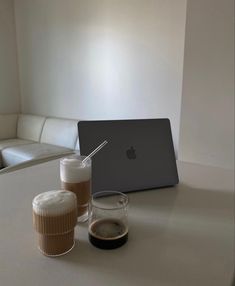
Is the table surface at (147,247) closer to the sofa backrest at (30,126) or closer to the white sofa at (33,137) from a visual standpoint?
the white sofa at (33,137)

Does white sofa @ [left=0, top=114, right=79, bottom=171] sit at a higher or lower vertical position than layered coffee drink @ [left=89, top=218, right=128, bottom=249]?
lower

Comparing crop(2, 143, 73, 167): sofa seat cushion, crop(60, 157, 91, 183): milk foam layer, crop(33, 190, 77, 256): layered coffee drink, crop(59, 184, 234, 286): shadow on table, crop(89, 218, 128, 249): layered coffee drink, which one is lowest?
crop(2, 143, 73, 167): sofa seat cushion

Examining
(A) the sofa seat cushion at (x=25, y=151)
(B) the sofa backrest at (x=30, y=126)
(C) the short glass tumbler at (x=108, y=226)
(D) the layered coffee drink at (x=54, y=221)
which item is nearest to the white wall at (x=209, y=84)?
(C) the short glass tumbler at (x=108, y=226)

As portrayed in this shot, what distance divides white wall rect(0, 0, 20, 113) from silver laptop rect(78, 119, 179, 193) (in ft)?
11.6

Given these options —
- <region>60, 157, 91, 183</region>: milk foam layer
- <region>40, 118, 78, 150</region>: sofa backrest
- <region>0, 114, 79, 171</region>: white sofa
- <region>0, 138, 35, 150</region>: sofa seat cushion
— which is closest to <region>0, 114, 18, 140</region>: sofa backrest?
<region>0, 114, 79, 171</region>: white sofa

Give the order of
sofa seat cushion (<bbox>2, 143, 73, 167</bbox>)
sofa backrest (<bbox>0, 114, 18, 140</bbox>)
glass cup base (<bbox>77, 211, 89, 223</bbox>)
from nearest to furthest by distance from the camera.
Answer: glass cup base (<bbox>77, 211, 89, 223</bbox>) → sofa seat cushion (<bbox>2, 143, 73, 167</bbox>) → sofa backrest (<bbox>0, 114, 18, 140</bbox>)

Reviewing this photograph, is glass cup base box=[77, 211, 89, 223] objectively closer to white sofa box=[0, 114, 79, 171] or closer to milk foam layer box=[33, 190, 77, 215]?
milk foam layer box=[33, 190, 77, 215]

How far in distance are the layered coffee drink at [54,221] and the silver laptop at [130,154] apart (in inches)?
10.8

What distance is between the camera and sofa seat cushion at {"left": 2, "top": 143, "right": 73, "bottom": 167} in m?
3.09

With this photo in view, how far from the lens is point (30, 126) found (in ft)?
12.7

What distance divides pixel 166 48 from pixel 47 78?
188 cm

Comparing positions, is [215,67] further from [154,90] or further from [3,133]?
[3,133]

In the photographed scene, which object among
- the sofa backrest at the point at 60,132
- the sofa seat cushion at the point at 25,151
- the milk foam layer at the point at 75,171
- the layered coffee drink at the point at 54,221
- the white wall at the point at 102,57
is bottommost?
the sofa seat cushion at the point at 25,151

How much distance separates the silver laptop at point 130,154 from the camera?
92 cm
